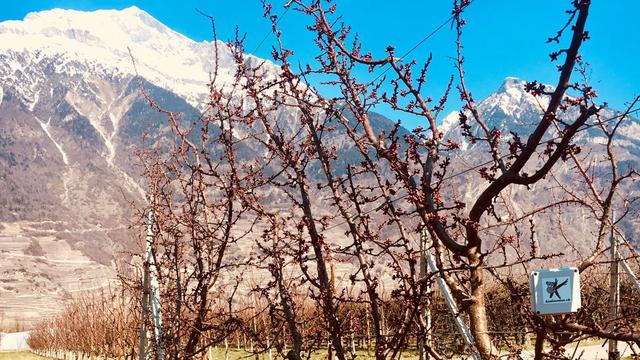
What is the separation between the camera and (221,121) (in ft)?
17.6

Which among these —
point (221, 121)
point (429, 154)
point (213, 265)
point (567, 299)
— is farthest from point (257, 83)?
point (567, 299)

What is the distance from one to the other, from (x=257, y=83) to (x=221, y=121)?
29.0 inches

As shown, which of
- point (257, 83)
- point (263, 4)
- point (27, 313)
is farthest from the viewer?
point (27, 313)

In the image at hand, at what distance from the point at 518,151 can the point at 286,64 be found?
1.87 meters

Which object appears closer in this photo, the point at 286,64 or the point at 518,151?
the point at 518,151

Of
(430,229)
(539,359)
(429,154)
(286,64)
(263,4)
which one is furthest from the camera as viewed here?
(263,4)

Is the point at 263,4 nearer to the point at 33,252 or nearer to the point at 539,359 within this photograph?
the point at 539,359

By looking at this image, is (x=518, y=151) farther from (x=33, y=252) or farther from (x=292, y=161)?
(x=33, y=252)

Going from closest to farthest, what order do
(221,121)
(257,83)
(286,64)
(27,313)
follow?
(286,64) → (257,83) → (221,121) → (27,313)

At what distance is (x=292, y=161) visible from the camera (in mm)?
4133

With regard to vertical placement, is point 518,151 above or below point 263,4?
below

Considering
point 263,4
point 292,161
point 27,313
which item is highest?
point 263,4

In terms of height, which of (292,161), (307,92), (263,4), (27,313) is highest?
(263,4)

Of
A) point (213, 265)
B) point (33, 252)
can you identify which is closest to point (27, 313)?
point (33, 252)
